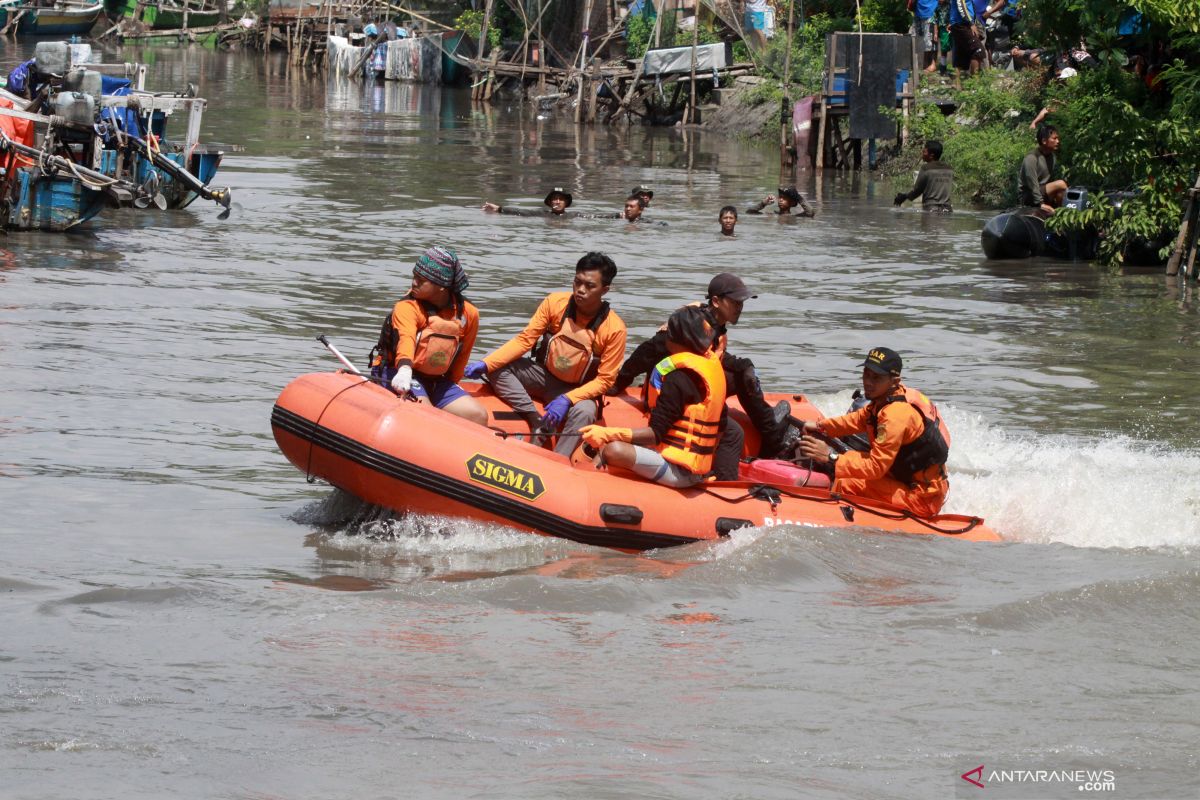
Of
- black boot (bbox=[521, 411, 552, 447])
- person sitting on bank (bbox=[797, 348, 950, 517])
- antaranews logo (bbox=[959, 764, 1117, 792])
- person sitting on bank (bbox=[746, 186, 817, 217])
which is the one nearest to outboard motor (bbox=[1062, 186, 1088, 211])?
person sitting on bank (bbox=[746, 186, 817, 217])

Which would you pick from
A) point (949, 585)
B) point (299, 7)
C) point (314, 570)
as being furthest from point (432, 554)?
point (299, 7)

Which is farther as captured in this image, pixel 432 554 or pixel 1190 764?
pixel 432 554

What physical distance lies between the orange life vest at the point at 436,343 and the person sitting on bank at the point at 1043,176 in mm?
12209

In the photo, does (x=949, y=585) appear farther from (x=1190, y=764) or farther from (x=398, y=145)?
(x=398, y=145)

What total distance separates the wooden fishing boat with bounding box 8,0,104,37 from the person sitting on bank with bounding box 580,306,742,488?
62.2 m

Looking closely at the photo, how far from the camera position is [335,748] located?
5.38 m

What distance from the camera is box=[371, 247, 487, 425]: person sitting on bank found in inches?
332

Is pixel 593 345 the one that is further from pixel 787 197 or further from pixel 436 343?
pixel 787 197

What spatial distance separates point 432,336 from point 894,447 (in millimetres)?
2416

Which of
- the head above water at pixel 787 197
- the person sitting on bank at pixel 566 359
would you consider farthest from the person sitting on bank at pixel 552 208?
the person sitting on bank at pixel 566 359

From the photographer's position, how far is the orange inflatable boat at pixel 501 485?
7797mm

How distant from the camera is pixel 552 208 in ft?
67.1

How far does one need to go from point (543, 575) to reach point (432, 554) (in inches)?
25.4
